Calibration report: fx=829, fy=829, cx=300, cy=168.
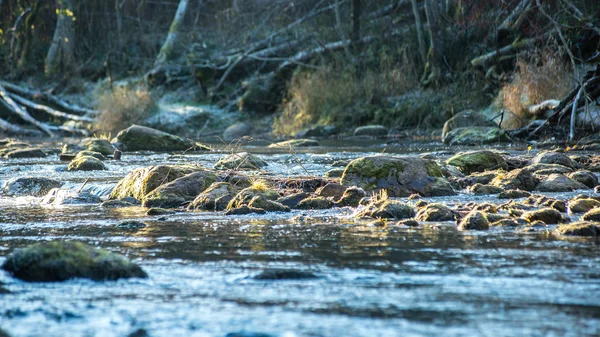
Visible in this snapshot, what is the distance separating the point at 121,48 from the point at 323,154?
61.1 ft

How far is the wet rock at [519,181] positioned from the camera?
8445mm

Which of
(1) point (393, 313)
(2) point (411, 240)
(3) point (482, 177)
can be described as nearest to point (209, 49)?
(3) point (482, 177)

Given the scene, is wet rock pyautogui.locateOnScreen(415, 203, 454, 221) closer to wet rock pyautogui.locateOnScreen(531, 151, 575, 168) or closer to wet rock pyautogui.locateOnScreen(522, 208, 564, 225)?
wet rock pyautogui.locateOnScreen(522, 208, 564, 225)

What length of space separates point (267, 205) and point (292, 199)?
411 mm

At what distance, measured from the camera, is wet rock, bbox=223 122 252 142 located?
23.5 metres

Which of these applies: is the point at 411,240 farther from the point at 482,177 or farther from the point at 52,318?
the point at 482,177

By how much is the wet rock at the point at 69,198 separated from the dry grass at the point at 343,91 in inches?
553

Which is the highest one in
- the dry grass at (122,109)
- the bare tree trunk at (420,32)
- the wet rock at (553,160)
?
the bare tree trunk at (420,32)

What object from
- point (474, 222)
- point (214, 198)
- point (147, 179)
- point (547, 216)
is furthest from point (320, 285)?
point (147, 179)

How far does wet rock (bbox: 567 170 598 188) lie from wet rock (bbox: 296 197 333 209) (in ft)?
9.31

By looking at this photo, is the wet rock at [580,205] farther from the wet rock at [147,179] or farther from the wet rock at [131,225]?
the wet rock at [147,179]

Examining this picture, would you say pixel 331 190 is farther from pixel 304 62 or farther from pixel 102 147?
pixel 304 62

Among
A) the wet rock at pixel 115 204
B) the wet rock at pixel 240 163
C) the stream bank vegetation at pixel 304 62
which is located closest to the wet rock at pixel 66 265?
the wet rock at pixel 115 204

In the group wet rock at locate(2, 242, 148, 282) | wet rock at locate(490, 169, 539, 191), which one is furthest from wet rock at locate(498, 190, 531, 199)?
wet rock at locate(2, 242, 148, 282)
